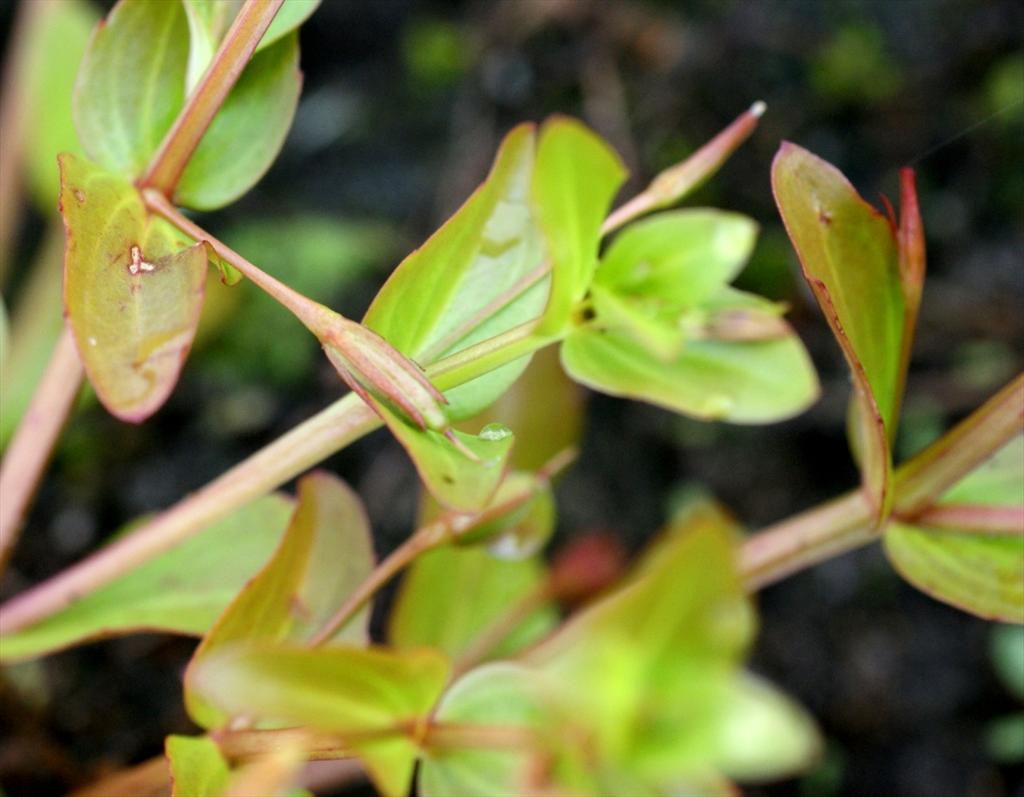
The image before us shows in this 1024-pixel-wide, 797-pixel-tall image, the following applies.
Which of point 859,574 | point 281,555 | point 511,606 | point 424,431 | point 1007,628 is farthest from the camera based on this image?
point 859,574

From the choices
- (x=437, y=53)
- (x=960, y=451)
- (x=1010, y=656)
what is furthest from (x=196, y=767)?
(x=437, y=53)

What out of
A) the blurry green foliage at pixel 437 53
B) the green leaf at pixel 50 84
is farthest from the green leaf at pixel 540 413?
the blurry green foliage at pixel 437 53

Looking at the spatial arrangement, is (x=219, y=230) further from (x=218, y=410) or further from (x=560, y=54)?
(x=560, y=54)

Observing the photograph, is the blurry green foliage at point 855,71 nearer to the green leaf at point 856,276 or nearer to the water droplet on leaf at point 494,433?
A: the green leaf at point 856,276

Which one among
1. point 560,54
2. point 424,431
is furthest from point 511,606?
point 560,54

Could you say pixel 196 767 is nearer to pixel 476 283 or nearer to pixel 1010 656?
pixel 476 283
